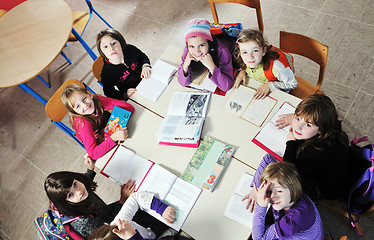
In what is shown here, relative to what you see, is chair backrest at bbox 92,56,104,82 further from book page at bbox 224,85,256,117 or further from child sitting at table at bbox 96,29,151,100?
book page at bbox 224,85,256,117

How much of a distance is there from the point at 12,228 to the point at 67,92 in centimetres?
161

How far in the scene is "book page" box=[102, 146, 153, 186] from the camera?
6.33 ft

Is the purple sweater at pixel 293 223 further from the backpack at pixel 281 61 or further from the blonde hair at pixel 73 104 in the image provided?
the blonde hair at pixel 73 104

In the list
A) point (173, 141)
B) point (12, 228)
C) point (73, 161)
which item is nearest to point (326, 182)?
point (173, 141)

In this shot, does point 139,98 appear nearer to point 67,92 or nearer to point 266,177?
point 67,92

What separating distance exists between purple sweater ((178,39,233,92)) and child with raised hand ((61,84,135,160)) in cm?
45

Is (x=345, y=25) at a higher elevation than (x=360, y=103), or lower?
higher

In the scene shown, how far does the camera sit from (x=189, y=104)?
211 centimetres

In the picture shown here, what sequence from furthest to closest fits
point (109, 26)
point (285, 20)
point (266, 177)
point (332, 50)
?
point (109, 26)
point (285, 20)
point (332, 50)
point (266, 177)

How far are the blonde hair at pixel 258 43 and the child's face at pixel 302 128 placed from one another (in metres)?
0.52

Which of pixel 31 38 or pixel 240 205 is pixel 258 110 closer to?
pixel 240 205

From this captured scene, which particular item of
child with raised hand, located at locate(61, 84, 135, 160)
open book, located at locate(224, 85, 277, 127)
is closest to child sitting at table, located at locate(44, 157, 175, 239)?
child with raised hand, located at locate(61, 84, 135, 160)

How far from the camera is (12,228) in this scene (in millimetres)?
2787

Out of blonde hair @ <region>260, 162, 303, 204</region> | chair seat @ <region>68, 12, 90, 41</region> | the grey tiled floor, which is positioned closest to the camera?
blonde hair @ <region>260, 162, 303, 204</region>
